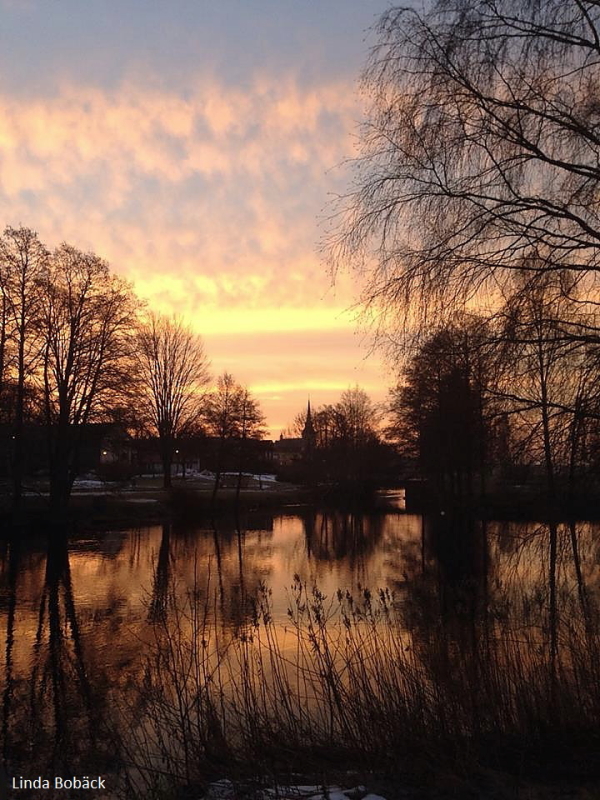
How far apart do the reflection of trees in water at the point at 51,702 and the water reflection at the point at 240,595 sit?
0.08 feet

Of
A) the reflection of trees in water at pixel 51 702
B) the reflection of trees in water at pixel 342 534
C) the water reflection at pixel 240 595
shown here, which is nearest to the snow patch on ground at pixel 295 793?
the water reflection at pixel 240 595

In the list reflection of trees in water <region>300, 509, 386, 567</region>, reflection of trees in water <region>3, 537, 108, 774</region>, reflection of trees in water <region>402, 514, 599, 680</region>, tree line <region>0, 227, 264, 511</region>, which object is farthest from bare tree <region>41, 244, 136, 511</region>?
reflection of trees in water <region>402, 514, 599, 680</region>

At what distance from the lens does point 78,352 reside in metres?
31.1

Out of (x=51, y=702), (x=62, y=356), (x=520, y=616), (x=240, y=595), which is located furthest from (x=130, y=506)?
(x=520, y=616)

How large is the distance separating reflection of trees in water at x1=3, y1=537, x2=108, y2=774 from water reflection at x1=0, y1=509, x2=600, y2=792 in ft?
0.08

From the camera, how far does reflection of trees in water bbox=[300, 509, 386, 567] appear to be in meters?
22.2

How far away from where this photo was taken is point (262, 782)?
16.9 feet

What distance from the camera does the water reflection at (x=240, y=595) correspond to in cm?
705

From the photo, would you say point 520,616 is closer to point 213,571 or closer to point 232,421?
point 213,571

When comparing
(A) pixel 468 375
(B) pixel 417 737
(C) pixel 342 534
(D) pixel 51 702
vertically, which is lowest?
(C) pixel 342 534

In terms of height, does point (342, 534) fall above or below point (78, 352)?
below

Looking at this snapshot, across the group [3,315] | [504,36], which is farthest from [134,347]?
[504,36]

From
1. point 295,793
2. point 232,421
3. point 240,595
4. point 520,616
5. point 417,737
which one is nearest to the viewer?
point 295,793

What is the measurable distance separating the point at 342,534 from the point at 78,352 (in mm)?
14458
